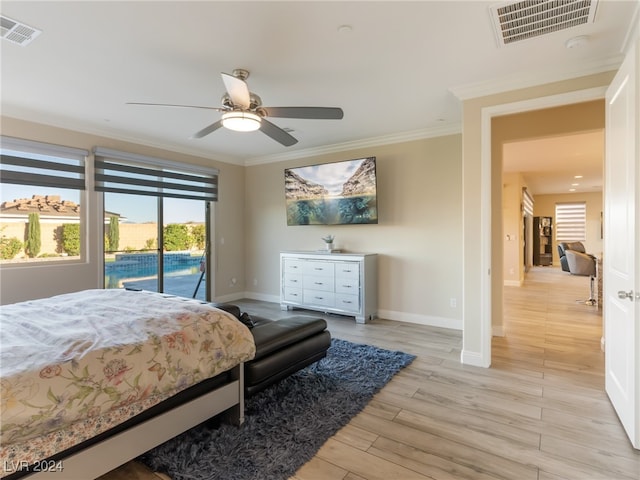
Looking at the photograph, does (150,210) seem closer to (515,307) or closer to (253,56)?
(253,56)

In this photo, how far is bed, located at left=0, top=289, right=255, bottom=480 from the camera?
1.33m

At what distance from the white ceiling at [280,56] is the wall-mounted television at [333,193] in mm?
1052

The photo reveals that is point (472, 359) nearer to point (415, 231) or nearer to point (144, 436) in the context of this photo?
point (415, 231)

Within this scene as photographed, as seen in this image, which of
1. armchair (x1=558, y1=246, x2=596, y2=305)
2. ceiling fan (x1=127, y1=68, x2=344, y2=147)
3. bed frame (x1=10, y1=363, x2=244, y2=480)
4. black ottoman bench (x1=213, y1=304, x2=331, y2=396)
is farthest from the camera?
armchair (x1=558, y1=246, x2=596, y2=305)

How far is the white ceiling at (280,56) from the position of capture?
209 cm

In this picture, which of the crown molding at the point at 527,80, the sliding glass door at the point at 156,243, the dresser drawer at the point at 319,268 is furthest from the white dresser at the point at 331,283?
the crown molding at the point at 527,80

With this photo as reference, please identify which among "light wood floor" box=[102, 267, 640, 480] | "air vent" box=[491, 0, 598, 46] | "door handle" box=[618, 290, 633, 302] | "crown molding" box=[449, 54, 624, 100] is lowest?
"light wood floor" box=[102, 267, 640, 480]

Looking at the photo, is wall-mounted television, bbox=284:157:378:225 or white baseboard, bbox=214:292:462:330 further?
wall-mounted television, bbox=284:157:378:225

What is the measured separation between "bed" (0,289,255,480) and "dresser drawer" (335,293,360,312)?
2.72 m

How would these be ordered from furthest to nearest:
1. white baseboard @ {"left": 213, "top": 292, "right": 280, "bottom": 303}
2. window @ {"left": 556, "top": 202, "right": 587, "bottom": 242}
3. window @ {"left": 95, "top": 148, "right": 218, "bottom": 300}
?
1. window @ {"left": 556, "top": 202, "right": 587, "bottom": 242}
2. white baseboard @ {"left": 213, "top": 292, "right": 280, "bottom": 303}
3. window @ {"left": 95, "top": 148, "right": 218, "bottom": 300}

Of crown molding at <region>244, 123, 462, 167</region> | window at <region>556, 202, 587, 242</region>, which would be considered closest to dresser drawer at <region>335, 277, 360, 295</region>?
crown molding at <region>244, 123, 462, 167</region>

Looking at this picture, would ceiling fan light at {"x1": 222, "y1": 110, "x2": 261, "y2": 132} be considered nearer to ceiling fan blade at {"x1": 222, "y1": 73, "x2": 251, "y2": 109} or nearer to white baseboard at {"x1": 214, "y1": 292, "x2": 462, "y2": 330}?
ceiling fan blade at {"x1": 222, "y1": 73, "x2": 251, "y2": 109}

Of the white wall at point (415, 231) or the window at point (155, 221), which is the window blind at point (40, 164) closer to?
the window at point (155, 221)

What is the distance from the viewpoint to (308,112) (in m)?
2.68
